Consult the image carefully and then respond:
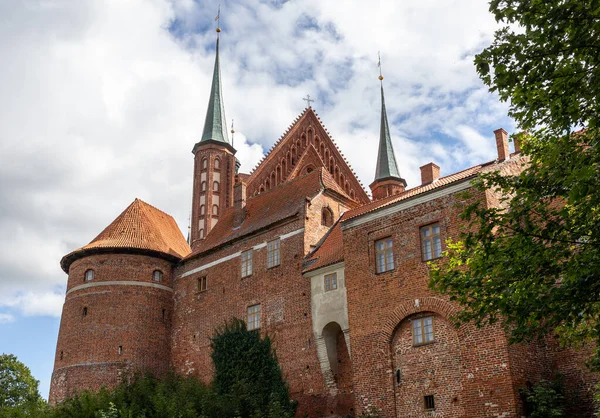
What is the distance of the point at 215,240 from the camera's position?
112 ft

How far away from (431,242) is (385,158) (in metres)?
23.1

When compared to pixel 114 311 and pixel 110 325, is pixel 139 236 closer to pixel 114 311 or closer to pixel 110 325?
pixel 114 311

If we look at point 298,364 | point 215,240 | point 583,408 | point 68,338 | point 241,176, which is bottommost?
point 583,408

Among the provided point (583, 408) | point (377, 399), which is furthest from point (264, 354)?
point (583, 408)

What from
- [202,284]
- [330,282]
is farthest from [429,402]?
[202,284]

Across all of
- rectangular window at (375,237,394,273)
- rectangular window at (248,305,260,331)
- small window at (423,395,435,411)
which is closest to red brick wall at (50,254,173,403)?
rectangular window at (248,305,260,331)

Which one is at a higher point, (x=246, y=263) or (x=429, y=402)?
(x=246, y=263)

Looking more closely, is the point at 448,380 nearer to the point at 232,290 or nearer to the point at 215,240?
the point at 232,290

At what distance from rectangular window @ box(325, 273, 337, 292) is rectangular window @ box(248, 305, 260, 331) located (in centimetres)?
433

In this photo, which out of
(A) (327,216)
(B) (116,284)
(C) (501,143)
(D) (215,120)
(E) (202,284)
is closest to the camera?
(C) (501,143)

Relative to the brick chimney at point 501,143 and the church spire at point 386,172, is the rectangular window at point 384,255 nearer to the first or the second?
the brick chimney at point 501,143

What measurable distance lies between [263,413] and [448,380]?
8.19 meters

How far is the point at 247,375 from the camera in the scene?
2753 centimetres

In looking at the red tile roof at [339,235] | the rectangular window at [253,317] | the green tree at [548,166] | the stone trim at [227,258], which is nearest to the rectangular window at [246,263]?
the stone trim at [227,258]
